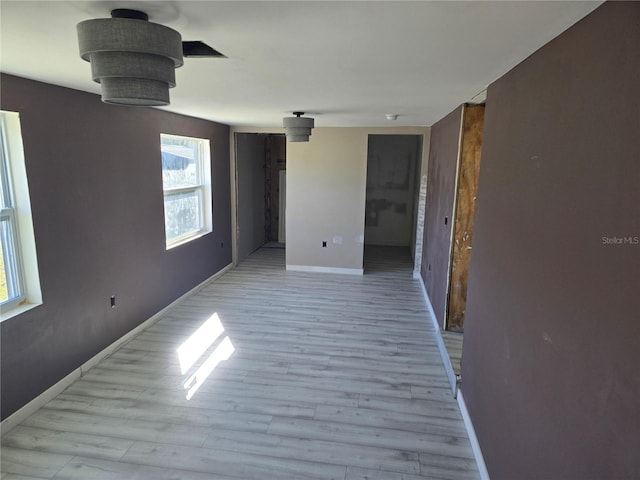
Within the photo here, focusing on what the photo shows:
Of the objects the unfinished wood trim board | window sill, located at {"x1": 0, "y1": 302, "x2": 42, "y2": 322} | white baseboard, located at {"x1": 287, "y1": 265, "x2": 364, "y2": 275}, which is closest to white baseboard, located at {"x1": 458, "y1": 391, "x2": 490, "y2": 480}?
the unfinished wood trim board

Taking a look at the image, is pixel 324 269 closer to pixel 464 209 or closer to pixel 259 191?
pixel 259 191

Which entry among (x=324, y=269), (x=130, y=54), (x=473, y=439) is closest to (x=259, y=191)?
(x=324, y=269)

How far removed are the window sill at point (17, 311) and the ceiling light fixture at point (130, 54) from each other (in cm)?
206

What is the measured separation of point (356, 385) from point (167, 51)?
269cm

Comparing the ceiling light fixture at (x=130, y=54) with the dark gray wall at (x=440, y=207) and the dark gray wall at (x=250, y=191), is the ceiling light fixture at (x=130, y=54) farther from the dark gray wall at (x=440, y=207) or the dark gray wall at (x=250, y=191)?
the dark gray wall at (x=250, y=191)

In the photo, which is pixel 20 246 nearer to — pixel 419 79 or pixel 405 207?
pixel 419 79

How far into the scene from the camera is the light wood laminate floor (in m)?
2.26

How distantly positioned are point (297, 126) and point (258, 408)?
2.56m

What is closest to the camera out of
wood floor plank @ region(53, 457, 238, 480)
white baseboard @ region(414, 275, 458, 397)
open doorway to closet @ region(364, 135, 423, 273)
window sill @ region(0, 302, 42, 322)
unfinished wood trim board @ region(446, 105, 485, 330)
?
wood floor plank @ region(53, 457, 238, 480)

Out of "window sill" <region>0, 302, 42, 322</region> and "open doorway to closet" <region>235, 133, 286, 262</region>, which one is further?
"open doorway to closet" <region>235, 133, 286, 262</region>

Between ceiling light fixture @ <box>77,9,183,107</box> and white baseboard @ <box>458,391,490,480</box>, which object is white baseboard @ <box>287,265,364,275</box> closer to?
white baseboard @ <box>458,391,490,480</box>

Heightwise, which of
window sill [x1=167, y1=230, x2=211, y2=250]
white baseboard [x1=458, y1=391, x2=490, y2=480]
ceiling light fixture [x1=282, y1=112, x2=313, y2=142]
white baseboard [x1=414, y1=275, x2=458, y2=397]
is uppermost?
ceiling light fixture [x1=282, y1=112, x2=313, y2=142]

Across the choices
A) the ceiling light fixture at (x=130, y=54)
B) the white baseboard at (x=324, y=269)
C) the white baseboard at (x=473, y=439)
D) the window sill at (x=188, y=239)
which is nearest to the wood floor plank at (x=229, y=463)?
the white baseboard at (x=473, y=439)

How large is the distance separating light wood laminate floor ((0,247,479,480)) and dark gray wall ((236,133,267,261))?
2.56 metres
